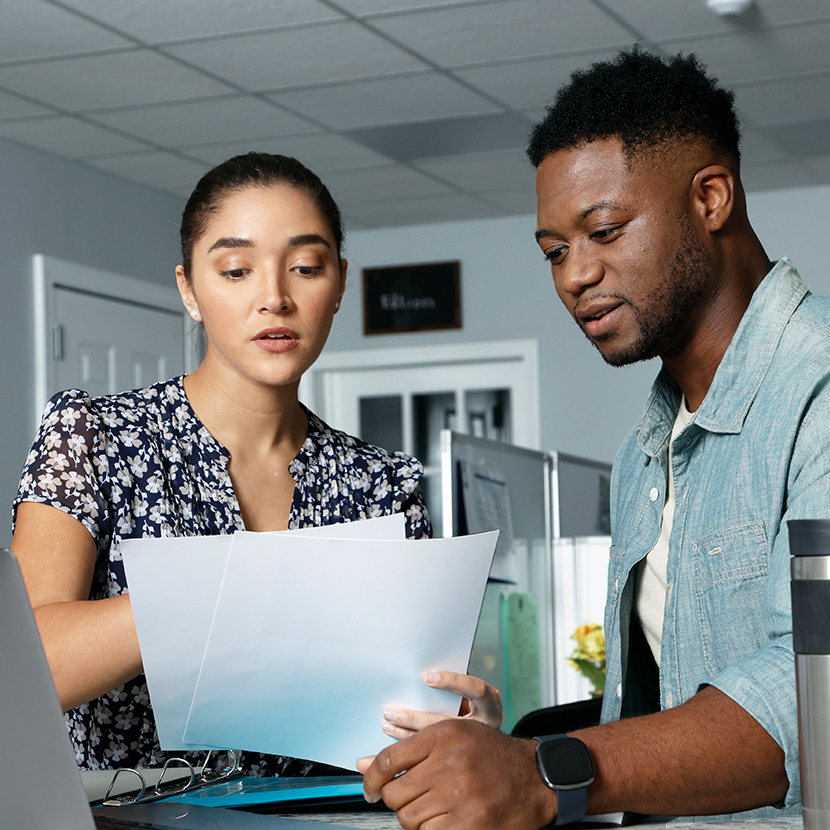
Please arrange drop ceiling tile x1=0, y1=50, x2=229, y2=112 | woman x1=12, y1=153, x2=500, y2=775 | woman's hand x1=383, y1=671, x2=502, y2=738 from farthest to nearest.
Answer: drop ceiling tile x1=0, y1=50, x2=229, y2=112
woman x1=12, y1=153, x2=500, y2=775
woman's hand x1=383, y1=671, x2=502, y2=738

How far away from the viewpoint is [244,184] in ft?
4.71

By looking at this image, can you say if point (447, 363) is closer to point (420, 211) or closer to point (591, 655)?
point (420, 211)

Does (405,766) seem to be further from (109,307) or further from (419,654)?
(109,307)

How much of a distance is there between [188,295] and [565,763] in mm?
867

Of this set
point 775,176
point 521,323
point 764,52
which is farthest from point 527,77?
point 521,323

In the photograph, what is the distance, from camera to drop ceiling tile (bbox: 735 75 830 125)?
3908 mm

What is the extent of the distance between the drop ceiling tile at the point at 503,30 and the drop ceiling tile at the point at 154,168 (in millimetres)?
1496

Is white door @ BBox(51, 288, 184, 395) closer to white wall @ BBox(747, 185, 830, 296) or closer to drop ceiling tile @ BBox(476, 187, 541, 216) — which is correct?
drop ceiling tile @ BBox(476, 187, 541, 216)

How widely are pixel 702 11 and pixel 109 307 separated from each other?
8.99ft

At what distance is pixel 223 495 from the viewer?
4.61 feet

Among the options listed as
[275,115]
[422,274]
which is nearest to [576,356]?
[422,274]

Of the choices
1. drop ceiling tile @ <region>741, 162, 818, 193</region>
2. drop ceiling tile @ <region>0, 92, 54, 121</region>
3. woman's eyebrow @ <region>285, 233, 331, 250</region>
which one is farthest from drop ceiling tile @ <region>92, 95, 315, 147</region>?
woman's eyebrow @ <region>285, 233, 331, 250</region>

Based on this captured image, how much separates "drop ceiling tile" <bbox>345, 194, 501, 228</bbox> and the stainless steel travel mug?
461cm

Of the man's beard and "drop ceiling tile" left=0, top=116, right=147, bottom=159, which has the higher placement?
"drop ceiling tile" left=0, top=116, right=147, bottom=159
